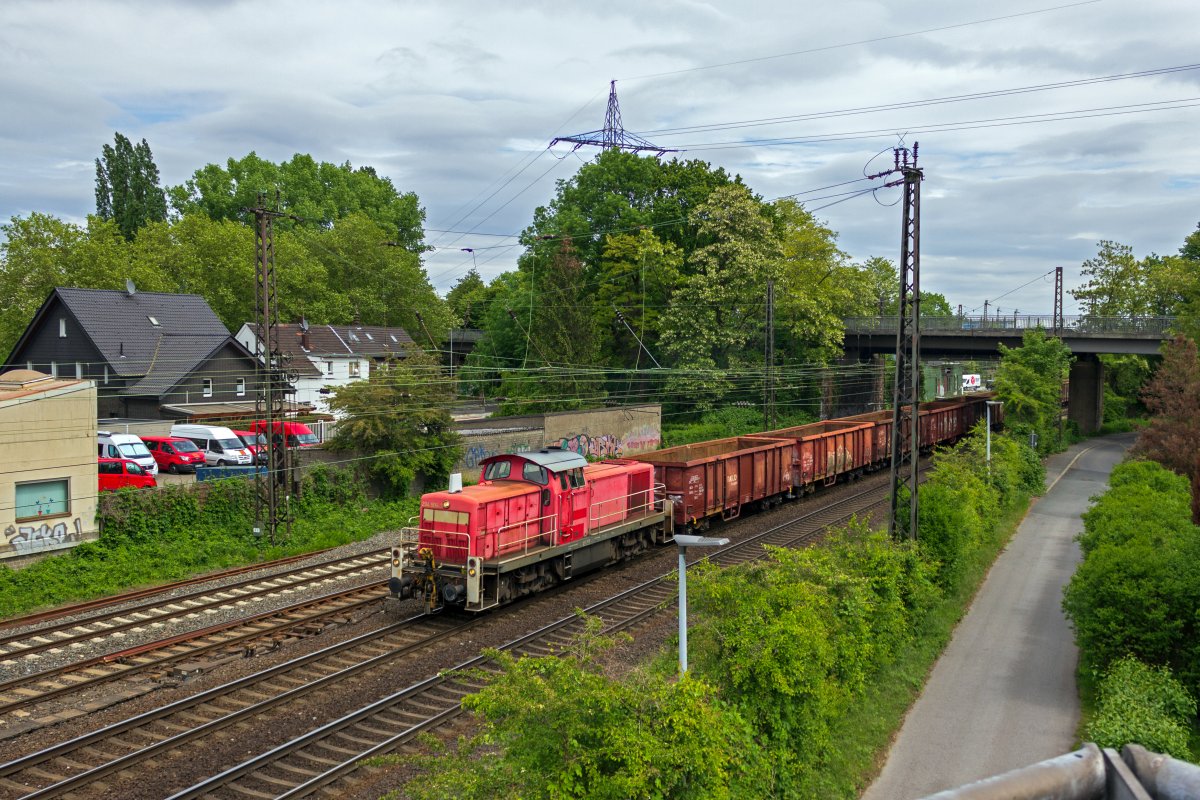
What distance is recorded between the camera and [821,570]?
13711mm

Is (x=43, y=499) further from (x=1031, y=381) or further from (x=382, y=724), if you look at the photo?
(x=1031, y=381)

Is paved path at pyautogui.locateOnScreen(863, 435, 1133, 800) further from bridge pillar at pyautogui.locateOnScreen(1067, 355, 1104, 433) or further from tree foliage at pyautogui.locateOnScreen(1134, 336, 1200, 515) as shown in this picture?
bridge pillar at pyautogui.locateOnScreen(1067, 355, 1104, 433)

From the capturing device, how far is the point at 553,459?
20.4 m

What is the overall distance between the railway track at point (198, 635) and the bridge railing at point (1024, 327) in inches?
1756

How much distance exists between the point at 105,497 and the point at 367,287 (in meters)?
49.8

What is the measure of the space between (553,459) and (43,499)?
47.7 feet

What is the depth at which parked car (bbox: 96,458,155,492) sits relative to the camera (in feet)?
95.7

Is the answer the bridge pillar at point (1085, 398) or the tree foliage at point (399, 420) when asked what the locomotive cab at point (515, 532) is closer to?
the tree foliage at point (399, 420)

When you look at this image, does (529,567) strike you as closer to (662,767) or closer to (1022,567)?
(662,767)

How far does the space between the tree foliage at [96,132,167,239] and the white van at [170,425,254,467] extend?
44551mm

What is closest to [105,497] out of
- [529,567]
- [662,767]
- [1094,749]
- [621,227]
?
[529,567]

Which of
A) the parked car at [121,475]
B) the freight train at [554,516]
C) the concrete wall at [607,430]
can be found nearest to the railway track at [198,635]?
the freight train at [554,516]

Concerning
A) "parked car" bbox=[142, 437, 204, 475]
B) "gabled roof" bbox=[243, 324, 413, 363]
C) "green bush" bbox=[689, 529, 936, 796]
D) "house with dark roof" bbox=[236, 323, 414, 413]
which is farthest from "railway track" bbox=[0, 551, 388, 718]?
"house with dark roof" bbox=[236, 323, 414, 413]

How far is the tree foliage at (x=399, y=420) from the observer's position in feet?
103
